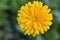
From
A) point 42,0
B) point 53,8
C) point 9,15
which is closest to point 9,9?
point 9,15

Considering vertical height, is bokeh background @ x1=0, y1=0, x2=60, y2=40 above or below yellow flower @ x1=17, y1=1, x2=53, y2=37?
above

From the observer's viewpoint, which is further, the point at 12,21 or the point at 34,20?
the point at 12,21

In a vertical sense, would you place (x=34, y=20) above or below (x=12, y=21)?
below

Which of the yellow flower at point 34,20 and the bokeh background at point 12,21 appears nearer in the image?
the yellow flower at point 34,20

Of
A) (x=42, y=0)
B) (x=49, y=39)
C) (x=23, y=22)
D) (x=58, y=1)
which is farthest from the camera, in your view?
(x=58, y=1)

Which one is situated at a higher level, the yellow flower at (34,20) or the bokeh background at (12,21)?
the bokeh background at (12,21)

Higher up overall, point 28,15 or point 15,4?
point 15,4

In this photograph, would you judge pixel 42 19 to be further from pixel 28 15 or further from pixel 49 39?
pixel 49 39

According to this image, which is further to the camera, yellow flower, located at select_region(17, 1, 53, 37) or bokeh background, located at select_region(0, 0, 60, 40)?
bokeh background, located at select_region(0, 0, 60, 40)
